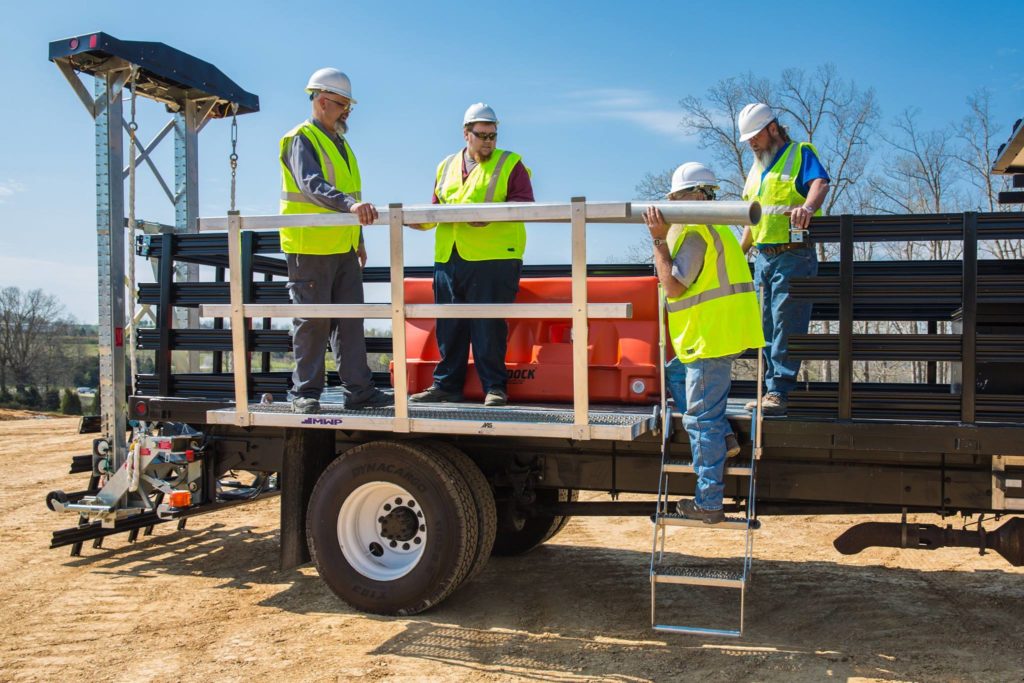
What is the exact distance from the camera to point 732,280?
16.0ft

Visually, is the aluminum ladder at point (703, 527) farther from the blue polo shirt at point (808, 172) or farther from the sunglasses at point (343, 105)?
the sunglasses at point (343, 105)

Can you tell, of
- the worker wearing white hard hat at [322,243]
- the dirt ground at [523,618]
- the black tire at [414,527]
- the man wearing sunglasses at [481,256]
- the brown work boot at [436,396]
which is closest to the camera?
the dirt ground at [523,618]

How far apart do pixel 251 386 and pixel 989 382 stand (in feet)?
14.4

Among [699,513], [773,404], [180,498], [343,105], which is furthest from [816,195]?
[180,498]

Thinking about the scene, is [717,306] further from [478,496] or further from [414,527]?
[414,527]

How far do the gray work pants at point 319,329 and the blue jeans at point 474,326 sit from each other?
546 millimetres

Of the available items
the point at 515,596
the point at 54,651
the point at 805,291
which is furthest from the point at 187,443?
the point at 805,291

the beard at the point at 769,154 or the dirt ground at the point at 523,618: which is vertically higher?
the beard at the point at 769,154

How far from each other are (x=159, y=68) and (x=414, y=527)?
14.3ft

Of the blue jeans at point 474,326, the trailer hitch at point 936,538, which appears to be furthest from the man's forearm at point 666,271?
the trailer hitch at point 936,538

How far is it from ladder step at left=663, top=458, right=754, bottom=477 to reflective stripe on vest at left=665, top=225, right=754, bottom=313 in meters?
0.83

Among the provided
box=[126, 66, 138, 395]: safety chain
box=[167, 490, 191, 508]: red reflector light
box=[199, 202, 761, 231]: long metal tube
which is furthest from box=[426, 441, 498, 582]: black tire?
box=[126, 66, 138, 395]: safety chain

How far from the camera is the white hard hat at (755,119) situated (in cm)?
546

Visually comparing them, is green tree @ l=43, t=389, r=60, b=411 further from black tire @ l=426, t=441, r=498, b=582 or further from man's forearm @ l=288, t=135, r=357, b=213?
black tire @ l=426, t=441, r=498, b=582
